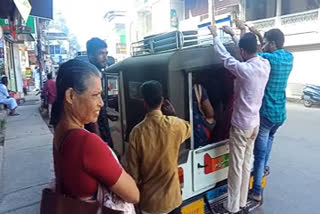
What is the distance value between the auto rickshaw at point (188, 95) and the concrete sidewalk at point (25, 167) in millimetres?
1471

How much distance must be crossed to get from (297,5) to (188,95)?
16651 millimetres

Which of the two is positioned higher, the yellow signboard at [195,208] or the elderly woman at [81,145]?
the elderly woman at [81,145]

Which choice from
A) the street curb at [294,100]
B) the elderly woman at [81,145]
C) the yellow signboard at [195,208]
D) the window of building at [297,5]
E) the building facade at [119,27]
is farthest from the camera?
the building facade at [119,27]

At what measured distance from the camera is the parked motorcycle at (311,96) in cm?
1140

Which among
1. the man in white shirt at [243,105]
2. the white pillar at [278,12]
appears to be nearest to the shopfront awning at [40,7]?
the man in white shirt at [243,105]

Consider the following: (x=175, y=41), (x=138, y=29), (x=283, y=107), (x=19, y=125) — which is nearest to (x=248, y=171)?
(x=283, y=107)

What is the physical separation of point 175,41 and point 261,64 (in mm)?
849

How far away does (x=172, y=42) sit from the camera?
282cm

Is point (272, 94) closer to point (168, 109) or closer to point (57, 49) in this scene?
point (168, 109)

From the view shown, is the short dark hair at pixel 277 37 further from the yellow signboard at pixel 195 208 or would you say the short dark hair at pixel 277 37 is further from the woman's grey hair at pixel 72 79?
the woman's grey hair at pixel 72 79

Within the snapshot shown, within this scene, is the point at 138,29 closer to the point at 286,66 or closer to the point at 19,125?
the point at 19,125

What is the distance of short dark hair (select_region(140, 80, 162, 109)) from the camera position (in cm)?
205

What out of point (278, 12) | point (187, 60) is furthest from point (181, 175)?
point (278, 12)

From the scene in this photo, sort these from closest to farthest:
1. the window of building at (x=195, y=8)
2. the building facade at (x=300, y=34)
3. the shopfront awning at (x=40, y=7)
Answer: the shopfront awning at (x=40, y=7)
the building facade at (x=300, y=34)
the window of building at (x=195, y=8)
